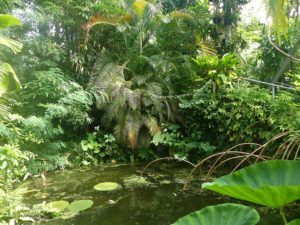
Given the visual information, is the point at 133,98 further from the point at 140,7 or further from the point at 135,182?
the point at 140,7

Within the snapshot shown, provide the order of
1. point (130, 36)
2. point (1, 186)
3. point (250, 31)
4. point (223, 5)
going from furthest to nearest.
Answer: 1. point (250, 31)
2. point (223, 5)
3. point (130, 36)
4. point (1, 186)

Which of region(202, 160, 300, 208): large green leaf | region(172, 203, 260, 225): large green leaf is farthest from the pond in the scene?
region(202, 160, 300, 208): large green leaf

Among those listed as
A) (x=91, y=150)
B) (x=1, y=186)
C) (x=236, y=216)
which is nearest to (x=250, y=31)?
(x=91, y=150)

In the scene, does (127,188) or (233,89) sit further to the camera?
(233,89)

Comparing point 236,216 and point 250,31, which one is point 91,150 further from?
point 250,31

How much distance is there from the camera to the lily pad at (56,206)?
403 centimetres

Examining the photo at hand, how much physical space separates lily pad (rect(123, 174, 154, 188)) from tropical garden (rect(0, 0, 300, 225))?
0.03m

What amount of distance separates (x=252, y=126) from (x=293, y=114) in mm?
702

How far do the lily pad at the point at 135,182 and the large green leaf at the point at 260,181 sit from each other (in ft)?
12.0

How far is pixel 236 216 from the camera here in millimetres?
1591

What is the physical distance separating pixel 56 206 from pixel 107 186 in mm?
1003

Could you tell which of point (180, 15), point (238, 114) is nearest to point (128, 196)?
point (238, 114)

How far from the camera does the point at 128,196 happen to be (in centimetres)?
472

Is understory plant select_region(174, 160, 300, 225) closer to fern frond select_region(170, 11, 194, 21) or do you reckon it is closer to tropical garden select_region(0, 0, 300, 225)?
tropical garden select_region(0, 0, 300, 225)
